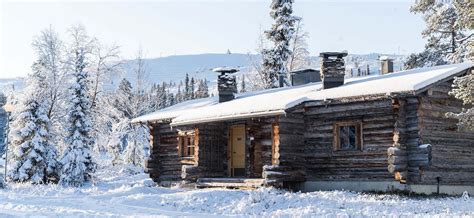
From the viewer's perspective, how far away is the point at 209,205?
17.7 meters

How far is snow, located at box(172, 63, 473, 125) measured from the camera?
62.9 feet

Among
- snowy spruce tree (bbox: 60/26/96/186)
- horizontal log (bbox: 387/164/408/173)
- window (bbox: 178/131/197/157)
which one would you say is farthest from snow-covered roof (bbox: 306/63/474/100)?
snowy spruce tree (bbox: 60/26/96/186)

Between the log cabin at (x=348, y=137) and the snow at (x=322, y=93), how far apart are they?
0.16 ft

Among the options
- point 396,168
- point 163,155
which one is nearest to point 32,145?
point 163,155

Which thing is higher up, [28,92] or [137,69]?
[137,69]

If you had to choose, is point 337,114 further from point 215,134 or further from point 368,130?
point 215,134

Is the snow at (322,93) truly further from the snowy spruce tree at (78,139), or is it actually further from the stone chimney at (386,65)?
the snowy spruce tree at (78,139)

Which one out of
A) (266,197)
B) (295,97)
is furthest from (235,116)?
(266,197)

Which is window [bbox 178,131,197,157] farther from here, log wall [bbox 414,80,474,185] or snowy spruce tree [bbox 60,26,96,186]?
log wall [bbox 414,80,474,185]

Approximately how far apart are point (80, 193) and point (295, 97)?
9.04 meters

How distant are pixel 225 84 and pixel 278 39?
593 inches

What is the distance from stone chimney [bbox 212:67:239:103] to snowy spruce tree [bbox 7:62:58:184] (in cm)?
931

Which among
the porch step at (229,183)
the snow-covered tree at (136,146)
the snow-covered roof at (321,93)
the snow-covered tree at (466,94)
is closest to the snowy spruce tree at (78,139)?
the snow-covered roof at (321,93)

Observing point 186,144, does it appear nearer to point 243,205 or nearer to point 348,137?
point 348,137
